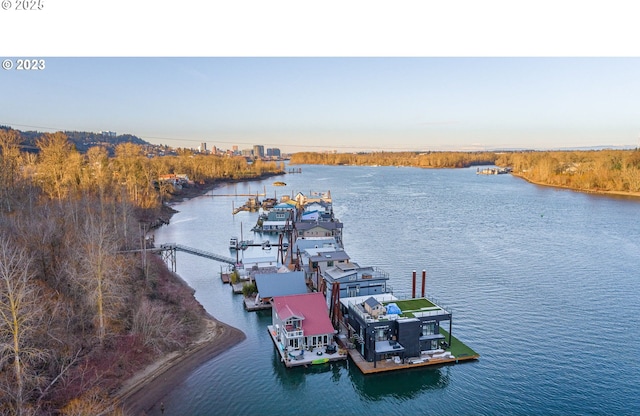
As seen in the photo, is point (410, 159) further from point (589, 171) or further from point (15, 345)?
point (15, 345)

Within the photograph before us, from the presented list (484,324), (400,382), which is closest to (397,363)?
(400,382)

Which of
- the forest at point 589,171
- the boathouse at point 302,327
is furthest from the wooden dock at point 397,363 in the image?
the forest at point 589,171

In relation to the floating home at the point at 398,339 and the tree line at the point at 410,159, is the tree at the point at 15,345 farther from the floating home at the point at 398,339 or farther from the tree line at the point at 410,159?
the tree line at the point at 410,159

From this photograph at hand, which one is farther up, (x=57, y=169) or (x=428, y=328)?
(x=57, y=169)

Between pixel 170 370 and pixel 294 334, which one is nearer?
pixel 170 370

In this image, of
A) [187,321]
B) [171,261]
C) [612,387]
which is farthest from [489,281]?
[171,261]
